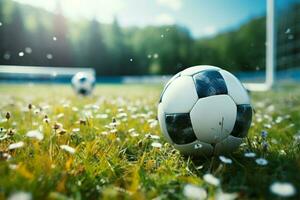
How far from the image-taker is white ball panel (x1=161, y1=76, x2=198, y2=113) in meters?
3.21

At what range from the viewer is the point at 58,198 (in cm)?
211

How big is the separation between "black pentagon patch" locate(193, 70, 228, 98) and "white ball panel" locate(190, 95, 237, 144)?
0.17 ft

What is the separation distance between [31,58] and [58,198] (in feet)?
165

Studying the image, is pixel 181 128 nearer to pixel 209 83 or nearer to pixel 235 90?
pixel 209 83

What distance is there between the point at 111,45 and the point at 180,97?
61302mm

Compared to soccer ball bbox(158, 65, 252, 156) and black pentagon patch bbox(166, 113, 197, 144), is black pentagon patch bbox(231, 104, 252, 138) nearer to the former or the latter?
soccer ball bbox(158, 65, 252, 156)

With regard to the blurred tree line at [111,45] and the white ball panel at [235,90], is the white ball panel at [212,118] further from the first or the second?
the blurred tree line at [111,45]

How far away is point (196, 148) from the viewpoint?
3.20 meters

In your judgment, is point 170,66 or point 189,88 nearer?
point 189,88

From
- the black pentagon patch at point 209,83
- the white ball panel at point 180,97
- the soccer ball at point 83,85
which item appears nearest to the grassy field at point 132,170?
the white ball panel at point 180,97

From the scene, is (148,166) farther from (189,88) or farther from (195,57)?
(195,57)

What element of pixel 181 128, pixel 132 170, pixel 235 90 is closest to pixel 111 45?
pixel 235 90

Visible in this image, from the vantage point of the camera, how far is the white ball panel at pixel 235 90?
3.29 metres

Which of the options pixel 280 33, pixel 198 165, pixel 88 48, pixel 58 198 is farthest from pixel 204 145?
pixel 88 48
